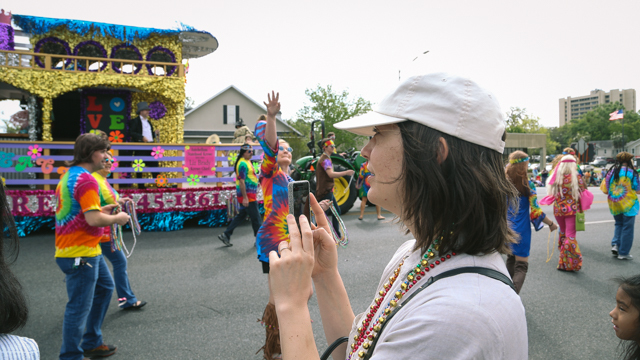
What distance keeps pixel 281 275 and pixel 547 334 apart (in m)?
3.67

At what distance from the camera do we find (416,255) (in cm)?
117

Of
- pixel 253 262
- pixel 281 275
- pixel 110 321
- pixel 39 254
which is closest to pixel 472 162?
pixel 281 275

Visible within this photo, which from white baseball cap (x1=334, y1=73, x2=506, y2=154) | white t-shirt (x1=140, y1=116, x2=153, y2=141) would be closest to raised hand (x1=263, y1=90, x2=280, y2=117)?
white baseball cap (x1=334, y1=73, x2=506, y2=154)

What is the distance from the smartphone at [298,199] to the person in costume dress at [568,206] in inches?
212

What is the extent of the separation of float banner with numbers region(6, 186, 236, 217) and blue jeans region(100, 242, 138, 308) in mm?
4593

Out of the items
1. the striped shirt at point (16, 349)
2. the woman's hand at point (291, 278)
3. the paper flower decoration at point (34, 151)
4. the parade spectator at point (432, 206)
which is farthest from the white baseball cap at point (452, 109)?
the paper flower decoration at point (34, 151)

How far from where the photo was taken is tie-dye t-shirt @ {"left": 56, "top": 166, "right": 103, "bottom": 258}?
3.08 meters

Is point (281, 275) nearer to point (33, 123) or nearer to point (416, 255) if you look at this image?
point (416, 255)

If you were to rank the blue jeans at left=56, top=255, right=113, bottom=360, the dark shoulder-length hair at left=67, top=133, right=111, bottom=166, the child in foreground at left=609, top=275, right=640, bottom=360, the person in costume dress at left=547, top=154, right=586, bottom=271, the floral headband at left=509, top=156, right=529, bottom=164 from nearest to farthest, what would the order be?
the child in foreground at left=609, top=275, right=640, bottom=360 < the blue jeans at left=56, top=255, right=113, bottom=360 < the dark shoulder-length hair at left=67, top=133, right=111, bottom=166 < the floral headband at left=509, top=156, right=529, bottom=164 < the person in costume dress at left=547, top=154, right=586, bottom=271

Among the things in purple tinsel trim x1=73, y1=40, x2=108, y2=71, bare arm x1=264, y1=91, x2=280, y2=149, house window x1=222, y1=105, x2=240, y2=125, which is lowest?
bare arm x1=264, y1=91, x2=280, y2=149

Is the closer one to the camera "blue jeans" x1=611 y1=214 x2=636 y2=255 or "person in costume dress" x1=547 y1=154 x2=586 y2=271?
"person in costume dress" x1=547 y1=154 x2=586 y2=271

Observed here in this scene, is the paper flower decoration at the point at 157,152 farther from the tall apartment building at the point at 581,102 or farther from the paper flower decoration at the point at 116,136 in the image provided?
the tall apartment building at the point at 581,102

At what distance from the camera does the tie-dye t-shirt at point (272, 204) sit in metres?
3.29

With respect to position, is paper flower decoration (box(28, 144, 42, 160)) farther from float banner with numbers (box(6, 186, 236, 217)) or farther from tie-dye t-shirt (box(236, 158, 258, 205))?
tie-dye t-shirt (box(236, 158, 258, 205))
